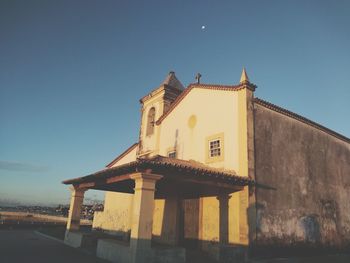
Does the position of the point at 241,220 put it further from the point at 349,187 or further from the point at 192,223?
the point at 349,187

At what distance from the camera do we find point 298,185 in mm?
14852

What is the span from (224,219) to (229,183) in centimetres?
183

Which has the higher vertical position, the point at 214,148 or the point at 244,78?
the point at 244,78

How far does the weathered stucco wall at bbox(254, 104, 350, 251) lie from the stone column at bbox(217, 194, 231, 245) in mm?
1394

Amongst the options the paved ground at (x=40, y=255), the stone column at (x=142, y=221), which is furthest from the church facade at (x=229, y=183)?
the paved ground at (x=40, y=255)

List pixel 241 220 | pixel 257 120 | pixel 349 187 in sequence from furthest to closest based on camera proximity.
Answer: pixel 349 187 → pixel 257 120 → pixel 241 220

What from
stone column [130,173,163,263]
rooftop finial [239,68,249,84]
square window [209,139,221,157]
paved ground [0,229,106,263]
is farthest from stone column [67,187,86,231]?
rooftop finial [239,68,249,84]

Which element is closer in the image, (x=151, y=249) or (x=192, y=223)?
(x=151, y=249)

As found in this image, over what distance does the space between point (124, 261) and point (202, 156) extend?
23.2ft

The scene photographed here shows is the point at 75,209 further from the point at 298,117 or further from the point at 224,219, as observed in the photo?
the point at 298,117

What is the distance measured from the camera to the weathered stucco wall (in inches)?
517

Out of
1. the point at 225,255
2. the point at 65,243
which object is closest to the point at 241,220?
the point at 225,255

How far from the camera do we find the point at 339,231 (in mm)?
16453

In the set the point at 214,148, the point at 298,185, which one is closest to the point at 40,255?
the point at 214,148
